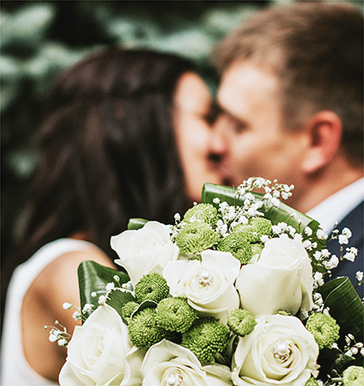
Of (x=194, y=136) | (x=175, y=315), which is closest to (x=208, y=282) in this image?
(x=175, y=315)

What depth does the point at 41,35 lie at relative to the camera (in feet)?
4.48

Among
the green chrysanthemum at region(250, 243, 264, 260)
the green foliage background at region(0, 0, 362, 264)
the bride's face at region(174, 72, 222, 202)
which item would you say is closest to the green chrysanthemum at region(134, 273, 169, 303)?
the green chrysanthemum at region(250, 243, 264, 260)

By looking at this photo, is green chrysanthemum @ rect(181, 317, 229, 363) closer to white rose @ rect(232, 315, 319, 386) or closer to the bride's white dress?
white rose @ rect(232, 315, 319, 386)

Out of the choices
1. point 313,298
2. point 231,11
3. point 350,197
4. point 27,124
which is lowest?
point 27,124

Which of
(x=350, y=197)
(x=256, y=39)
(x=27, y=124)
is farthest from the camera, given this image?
(x=27, y=124)

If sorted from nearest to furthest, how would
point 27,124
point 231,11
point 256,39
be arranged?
point 256,39, point 231,11, point 27,124

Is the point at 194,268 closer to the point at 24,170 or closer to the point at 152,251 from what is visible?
the point at 152,251

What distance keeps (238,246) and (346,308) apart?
131 millimetres

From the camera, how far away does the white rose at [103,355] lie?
396 mm

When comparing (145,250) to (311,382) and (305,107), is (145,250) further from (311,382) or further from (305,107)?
(305,107)

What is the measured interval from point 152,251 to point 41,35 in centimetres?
119

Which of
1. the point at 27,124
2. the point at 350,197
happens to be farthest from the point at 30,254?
the point at 350,197

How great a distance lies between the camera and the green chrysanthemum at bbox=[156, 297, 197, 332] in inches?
14.9

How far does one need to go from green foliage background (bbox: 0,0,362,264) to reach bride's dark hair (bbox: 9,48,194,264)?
219 mm
